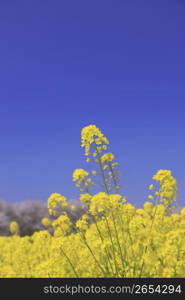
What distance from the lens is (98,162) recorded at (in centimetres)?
559

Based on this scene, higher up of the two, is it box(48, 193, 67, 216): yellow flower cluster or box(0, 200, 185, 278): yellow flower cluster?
box(48, 193, 67, 216): yellow flower cluster

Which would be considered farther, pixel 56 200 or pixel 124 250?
pixel 124 250

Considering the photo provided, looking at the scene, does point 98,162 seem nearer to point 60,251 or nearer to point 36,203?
point 60,251

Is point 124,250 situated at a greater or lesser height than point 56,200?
lesser

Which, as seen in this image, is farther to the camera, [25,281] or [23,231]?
[23,231]

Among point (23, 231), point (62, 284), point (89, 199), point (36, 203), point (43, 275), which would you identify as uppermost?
point (36, 203)

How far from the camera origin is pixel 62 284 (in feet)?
16.4

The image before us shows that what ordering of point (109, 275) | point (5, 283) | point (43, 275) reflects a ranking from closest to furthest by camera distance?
point (5, 283) → point (109, 275) → point (43, 275)

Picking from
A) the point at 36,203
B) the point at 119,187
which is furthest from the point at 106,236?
the point at 36,203

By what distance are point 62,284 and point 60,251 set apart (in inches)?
62.5

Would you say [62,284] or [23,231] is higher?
Result: [23,231]

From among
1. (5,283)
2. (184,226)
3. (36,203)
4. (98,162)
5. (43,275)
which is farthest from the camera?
(36,203)

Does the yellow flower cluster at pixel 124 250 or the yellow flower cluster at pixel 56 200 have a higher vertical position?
the yellow flower cluster at pixel 56 200

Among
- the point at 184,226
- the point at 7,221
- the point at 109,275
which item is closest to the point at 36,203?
the point at 7,221
